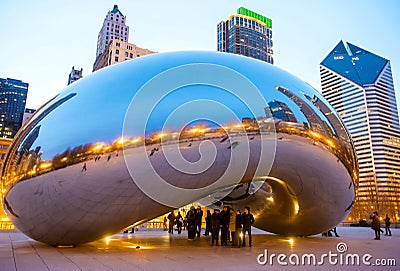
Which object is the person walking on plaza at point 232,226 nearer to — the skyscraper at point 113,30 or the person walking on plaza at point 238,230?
the person walking on plaza at point 238,230

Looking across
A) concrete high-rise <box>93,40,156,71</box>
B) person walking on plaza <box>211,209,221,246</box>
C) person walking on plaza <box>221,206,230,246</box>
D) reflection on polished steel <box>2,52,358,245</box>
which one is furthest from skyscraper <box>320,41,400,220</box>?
reflection on polished steel <box>2,52,358,245</box>

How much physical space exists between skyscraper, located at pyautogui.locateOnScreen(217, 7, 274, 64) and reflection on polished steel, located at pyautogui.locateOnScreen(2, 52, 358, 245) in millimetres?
163031

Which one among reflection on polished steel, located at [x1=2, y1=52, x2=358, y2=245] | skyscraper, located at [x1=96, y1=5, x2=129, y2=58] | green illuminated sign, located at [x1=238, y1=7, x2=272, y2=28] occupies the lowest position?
reflection on polished steel, located at [x1=2, y1=52, x2=358, y2=245]

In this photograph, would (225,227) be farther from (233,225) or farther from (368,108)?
(368,108)

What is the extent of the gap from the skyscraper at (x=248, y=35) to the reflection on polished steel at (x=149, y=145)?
163m

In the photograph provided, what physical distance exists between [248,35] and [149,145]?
6898 inches

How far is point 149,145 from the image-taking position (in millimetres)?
6531

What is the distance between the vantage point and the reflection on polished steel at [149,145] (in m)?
6.56

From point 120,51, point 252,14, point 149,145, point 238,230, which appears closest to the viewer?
point 149,145

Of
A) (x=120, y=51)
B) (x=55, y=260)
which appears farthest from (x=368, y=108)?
(x=55, y=260)

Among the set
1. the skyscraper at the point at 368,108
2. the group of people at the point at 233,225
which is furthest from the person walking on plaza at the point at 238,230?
the skyscraper at the point at 368,108

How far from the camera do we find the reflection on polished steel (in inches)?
258

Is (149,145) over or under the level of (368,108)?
under

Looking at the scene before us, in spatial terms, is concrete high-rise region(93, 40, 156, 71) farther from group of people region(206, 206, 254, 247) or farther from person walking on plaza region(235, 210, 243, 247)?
person walking on plaza region(235, 210, 243, 247)
